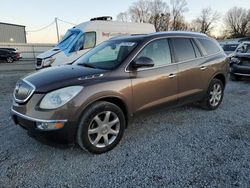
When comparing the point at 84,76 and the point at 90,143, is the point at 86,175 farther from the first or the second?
the point at 84,76

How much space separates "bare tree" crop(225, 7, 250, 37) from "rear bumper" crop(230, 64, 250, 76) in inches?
2857

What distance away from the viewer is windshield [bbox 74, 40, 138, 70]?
3.92 m

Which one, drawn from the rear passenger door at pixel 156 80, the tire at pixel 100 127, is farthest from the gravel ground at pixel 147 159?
the rear passenger door at pixel 156 80

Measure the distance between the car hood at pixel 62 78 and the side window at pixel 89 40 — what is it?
267 inches

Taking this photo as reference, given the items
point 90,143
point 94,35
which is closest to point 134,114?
point 90,143

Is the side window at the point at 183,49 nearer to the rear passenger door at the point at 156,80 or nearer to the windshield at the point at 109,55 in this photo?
the rear passenger door at the point at 156,80

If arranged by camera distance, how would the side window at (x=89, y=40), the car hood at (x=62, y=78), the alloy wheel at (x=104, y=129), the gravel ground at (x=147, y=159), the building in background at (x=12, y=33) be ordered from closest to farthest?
the gravel ground at (x=147, y=159) < the car hood at (x=62, y=78) < the alloy wheel at (x=104, y=129) < the side window at (x=89, y=40) < the building in background at (x=12, y=33)

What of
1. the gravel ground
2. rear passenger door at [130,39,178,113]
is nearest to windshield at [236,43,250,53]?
the gravel ground

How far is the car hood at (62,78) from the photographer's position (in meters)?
3.24

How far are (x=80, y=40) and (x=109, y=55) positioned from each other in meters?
6.42

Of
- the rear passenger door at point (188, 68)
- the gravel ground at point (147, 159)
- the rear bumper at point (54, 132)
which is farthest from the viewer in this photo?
the rear passenger door at point (188, 68)

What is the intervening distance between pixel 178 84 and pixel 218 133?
43.6 inches

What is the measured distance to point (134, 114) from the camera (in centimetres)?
389

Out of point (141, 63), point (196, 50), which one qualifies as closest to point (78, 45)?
point (196, 50)
